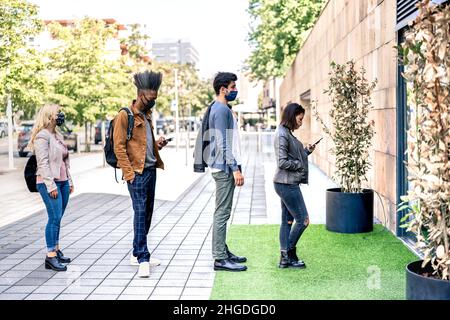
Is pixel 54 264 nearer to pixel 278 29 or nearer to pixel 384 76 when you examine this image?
pixel 384 76

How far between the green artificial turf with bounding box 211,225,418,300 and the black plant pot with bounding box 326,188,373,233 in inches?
5.3

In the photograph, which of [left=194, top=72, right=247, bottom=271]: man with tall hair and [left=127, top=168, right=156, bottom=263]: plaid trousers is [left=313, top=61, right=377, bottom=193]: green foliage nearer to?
[left=194, top=72, right=247, bottom=271]: man with tall hair

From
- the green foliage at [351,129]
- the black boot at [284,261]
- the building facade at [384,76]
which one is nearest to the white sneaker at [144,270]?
the black boot at [284,261]

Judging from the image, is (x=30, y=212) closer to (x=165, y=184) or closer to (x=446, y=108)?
(x=165, y=184)

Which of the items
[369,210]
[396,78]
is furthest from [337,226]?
[396,78]

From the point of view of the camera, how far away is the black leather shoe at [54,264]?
6279mm

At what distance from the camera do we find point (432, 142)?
391 centimetres

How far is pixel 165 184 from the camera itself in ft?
48.5

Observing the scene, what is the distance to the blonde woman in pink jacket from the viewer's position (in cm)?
612

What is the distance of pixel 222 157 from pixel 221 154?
31mm

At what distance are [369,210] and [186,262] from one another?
283 centimetres

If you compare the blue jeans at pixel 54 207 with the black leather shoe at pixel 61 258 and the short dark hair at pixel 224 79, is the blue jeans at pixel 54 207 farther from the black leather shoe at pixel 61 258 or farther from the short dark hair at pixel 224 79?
the short dark hair at pixel 224 79

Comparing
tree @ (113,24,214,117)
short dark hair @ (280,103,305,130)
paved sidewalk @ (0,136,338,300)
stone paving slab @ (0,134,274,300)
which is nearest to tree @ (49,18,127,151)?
tree @ (113,24,214,117)

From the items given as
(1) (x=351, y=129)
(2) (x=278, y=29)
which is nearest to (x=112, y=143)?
(1) (x=351, y=129)
